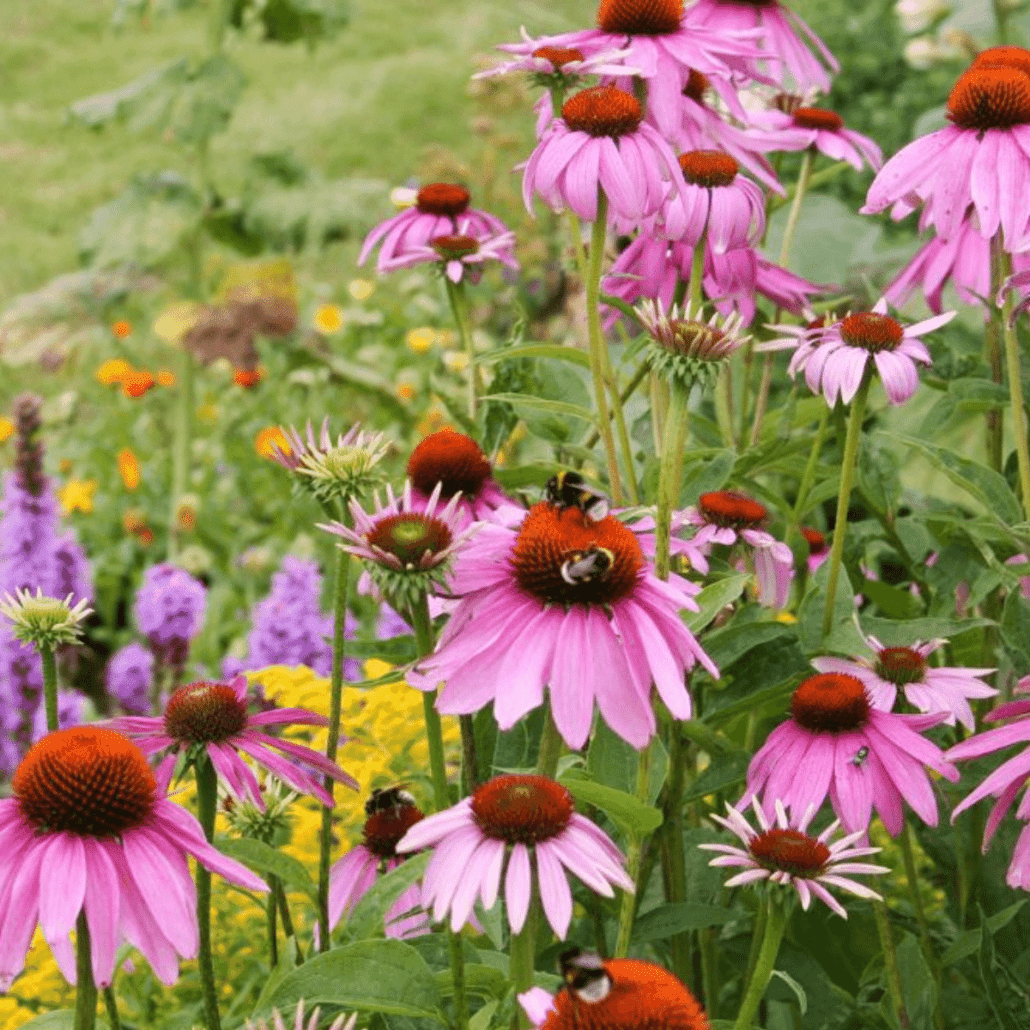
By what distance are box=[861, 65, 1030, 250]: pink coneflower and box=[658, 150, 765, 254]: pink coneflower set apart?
95mm

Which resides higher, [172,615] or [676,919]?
[676,919]

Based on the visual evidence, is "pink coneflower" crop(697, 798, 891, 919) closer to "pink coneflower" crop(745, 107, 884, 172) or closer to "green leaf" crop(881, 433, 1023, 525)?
"green leaf" crop(881, 433, 1023, 525)

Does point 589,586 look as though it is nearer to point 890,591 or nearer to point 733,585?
point 733,585

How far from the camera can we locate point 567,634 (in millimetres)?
912

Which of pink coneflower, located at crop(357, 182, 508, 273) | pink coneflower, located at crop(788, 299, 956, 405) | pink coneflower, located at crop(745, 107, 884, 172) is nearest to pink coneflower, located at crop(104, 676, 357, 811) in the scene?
pink coneflower, located at crop(788, 299, 956, 405)

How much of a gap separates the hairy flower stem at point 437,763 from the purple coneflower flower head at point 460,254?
560 millimetres

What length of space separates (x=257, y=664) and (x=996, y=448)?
125 centimetres

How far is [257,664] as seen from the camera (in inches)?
97.0

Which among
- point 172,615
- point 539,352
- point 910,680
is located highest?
point 539,352

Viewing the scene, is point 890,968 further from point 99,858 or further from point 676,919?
point 99,858

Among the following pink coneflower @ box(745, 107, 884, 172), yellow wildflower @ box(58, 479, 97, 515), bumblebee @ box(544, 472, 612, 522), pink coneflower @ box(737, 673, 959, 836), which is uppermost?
bumblebee @ box(544, 472, 612, 522)

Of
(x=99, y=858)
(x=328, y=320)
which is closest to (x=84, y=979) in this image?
(x=99, y=858)

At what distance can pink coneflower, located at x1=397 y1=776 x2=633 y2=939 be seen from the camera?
0.82 m

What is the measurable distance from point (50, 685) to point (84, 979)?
0.27 metres
